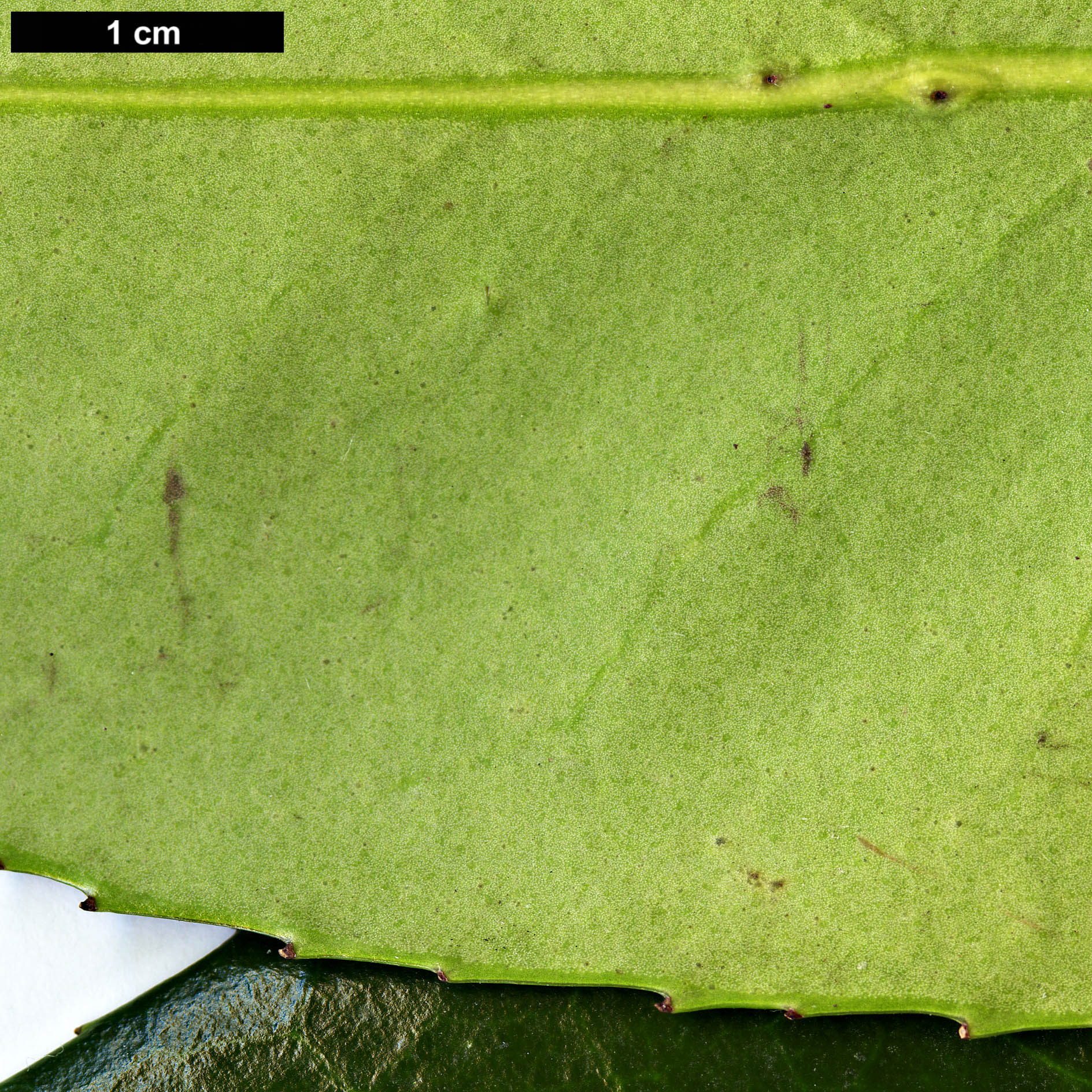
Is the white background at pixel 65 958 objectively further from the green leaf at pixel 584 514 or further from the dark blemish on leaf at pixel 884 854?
the dark blemish on leaf at pixel 884 854

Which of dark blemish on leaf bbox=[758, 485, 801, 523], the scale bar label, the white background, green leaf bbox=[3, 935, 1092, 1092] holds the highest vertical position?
the scale bar label

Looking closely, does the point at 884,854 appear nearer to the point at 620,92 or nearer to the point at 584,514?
the point at 584,514

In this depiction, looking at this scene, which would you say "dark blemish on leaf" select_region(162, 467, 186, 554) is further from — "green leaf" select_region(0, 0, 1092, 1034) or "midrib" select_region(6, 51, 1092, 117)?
"midrib" select_region(6, 51, 1092, 117)

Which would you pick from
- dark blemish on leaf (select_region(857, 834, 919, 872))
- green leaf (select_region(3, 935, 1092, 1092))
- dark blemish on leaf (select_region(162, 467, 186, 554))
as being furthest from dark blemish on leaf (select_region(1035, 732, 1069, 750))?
dark blemish on leaf (select_region(162, 467, 186, 554))

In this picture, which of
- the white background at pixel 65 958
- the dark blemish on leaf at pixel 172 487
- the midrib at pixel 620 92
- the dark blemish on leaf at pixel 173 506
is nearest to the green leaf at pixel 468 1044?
the white background at pixel 65 958

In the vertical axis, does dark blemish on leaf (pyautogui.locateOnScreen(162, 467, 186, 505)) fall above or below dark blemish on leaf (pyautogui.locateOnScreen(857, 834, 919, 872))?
above
